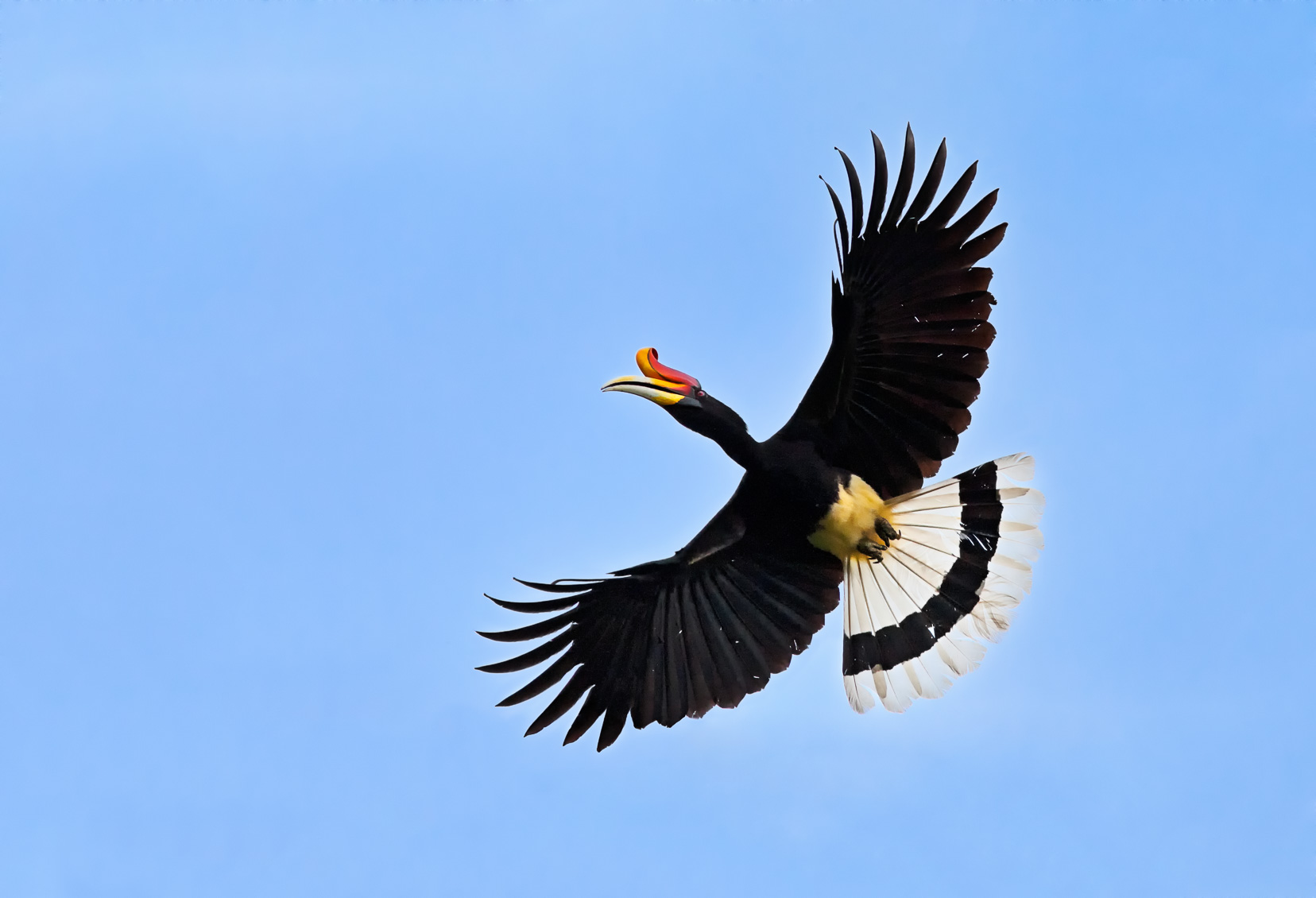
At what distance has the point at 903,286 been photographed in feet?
27.0

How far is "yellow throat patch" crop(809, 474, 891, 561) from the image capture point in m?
8.77

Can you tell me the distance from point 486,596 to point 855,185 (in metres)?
3.61

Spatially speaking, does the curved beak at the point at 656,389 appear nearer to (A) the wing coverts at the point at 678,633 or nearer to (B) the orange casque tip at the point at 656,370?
(B) the orange casque tip at the point at 656,370

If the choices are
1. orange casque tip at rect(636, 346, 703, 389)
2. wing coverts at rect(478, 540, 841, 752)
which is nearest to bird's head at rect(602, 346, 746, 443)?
orange casque tip at rect(636, 346, 703, 389)

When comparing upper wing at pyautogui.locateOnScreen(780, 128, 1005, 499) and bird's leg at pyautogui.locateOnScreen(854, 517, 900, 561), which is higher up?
upper wing at pyautogui.locateOnScreen(780, 128, 1005, 499)

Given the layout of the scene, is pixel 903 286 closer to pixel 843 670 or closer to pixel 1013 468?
pixel 1013 468

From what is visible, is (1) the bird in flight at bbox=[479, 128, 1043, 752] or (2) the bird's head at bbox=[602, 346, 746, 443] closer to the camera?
(1) the bird in flight at bbox=[479, 128, 1043, 752]

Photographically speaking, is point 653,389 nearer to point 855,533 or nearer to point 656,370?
point 656,370

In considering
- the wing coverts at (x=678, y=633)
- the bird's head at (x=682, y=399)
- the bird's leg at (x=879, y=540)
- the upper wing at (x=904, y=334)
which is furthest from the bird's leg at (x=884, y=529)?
the bird's head at (x=682, y=399)

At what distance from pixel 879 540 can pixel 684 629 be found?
1549 mm

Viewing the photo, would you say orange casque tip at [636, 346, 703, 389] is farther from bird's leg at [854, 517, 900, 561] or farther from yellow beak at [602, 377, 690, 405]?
bird's leg at [854, 517, 900, 561]

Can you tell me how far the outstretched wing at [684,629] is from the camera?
9.18 m

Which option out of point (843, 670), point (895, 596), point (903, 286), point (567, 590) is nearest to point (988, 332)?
point (903, 286)

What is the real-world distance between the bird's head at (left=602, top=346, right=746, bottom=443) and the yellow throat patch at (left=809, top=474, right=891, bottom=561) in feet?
2.69
